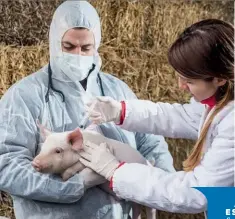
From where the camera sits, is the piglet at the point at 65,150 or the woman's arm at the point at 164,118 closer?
the piglet at the point at 65,150

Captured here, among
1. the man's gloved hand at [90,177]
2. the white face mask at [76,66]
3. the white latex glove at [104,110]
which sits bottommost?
the man's gloved hand at [90,177]

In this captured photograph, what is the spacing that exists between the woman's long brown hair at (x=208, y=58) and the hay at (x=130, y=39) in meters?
0.14

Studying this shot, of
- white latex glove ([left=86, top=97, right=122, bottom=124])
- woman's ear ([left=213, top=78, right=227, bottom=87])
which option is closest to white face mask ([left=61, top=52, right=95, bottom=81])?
white latex glove ([left=86, top=97, right=122, bottom=124])

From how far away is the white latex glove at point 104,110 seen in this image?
2.44 meters

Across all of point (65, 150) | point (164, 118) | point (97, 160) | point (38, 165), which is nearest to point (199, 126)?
point (164, 118)

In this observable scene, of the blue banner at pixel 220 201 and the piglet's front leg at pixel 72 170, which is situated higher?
the piglet's front leg at pixel 72 170

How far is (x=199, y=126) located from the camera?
254cm

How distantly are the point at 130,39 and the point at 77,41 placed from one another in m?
0.26

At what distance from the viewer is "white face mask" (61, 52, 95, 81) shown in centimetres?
240

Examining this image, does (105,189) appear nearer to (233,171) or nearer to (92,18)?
(233,171)

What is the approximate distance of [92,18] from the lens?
244cm

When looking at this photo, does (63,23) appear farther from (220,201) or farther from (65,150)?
(220,201)

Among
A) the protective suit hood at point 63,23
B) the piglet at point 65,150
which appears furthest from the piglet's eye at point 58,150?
the protective suit hood at point 63,23

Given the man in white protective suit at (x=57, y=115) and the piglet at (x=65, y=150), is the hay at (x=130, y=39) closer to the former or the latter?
the man in white protective suit at (x=57, y=115)
